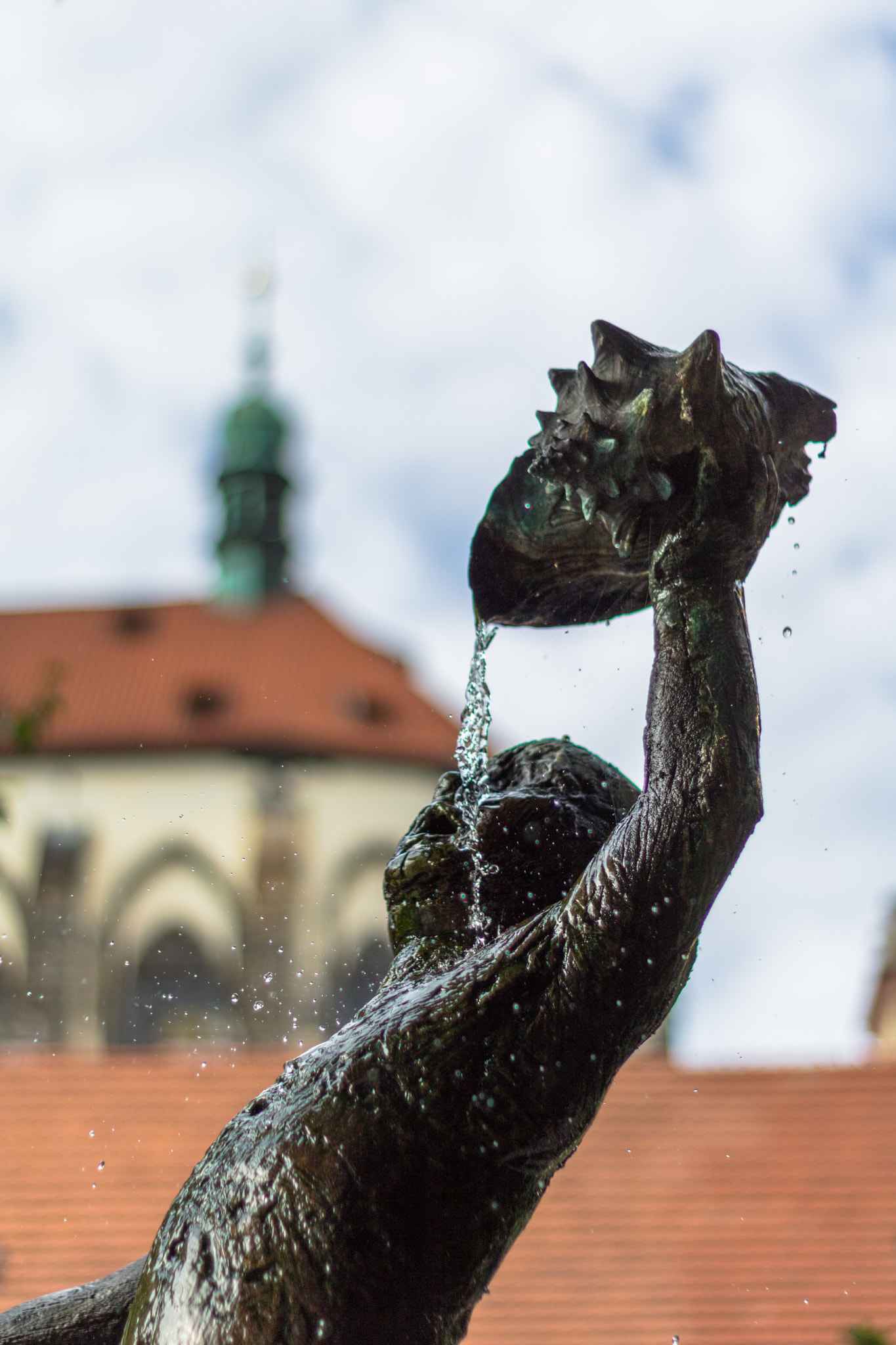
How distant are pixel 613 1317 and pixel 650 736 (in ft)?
31.1

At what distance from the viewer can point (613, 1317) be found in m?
10.4

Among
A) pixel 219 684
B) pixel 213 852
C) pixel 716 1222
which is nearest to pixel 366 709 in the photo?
pixel 219 684

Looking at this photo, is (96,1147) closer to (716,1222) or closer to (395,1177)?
(716,1222)

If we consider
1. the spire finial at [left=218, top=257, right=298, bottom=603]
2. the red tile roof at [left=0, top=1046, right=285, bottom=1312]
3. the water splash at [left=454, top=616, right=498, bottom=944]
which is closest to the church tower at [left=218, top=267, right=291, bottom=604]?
the spire finial at [left=218, top=257, right=298, bottom=603]

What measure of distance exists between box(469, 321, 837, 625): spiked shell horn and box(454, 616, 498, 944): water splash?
0.15 metres

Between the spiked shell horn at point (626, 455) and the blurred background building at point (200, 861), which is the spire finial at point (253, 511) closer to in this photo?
the blurred background building at point (200, 861)

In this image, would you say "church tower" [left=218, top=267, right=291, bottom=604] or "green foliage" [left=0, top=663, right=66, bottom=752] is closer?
"green foliage" [left=0, top=663, right=66, bottom=752]

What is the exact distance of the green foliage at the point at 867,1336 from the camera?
6.94 m

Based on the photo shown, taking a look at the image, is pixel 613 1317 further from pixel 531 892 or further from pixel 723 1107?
pixel 531 892

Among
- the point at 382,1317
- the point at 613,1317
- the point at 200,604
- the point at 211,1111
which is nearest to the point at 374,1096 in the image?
the point at 382,1317

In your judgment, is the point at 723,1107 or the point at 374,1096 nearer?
the point at 374,1096

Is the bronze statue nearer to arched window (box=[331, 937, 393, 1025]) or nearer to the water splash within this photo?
the water splash

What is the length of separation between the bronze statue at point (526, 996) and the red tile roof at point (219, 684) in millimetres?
32459

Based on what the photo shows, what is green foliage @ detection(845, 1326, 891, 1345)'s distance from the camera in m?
6.94
